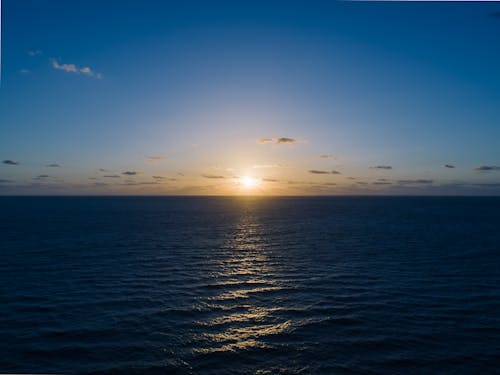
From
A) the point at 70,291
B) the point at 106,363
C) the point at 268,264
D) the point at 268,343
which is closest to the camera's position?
the point at 106,363

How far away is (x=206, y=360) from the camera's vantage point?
18.8 m

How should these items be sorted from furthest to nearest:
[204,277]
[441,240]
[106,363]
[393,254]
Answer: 1. [441,240]
2. [393,254]
3. [204,277]
4. [106,363]

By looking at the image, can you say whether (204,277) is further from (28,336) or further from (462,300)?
(462,300)

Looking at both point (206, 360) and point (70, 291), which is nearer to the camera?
point (206, 360)

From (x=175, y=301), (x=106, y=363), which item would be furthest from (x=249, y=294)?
(x=106, y=363)

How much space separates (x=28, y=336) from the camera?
836 inches

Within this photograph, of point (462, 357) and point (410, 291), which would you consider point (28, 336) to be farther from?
point (410, 291)

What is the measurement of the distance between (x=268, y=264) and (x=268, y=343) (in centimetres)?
2142

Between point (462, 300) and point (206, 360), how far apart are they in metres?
22.2

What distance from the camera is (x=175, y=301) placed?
90.6ft

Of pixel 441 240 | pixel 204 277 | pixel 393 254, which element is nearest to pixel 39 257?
pixel 204 277

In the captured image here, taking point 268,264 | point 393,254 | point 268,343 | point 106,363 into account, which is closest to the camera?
point 106,363

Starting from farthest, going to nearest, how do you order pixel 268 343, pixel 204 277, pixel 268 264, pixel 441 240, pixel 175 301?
pixel 441 240 < pixel 268 264 < pixel 204 277 < pixel 175 301 < pixel 268 343

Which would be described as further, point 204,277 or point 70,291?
point 204,277
